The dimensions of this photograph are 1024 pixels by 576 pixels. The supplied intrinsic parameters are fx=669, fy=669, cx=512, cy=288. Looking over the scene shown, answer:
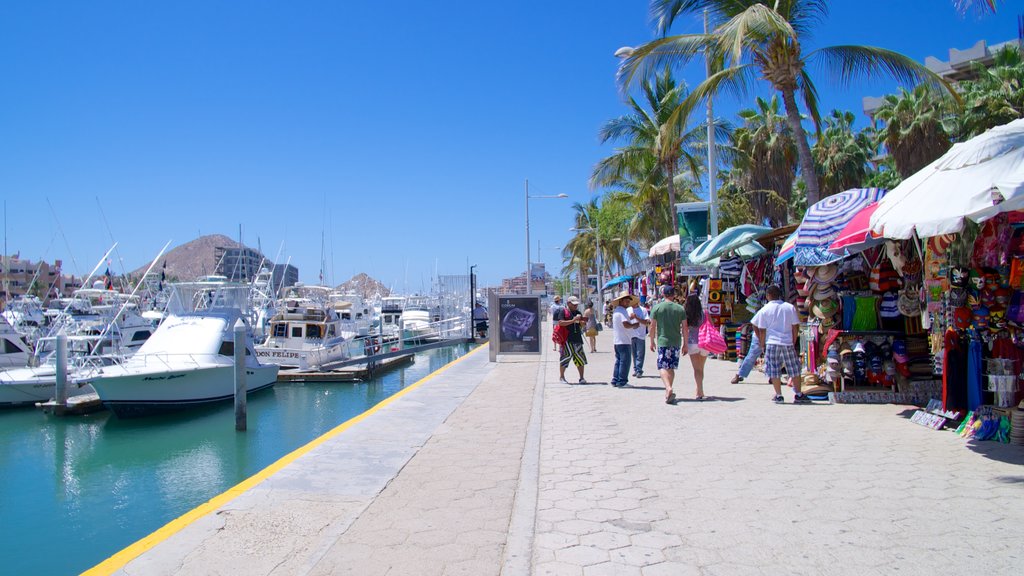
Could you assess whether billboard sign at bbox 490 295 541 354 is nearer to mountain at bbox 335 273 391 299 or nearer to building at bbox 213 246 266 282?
building at bbox 213 246 266 282

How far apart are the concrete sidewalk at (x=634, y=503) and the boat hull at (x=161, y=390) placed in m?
14.2

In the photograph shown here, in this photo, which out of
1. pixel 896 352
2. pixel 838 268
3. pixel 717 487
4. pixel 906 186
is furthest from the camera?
pixel 838 268

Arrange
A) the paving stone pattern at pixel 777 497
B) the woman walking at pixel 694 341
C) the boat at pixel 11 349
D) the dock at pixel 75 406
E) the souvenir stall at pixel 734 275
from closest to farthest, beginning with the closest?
the paving stone pattern at pixel 777 497 → the woman walking at pixel 694 341 → the souvenir stall at pixel 734 275 → the dock at pixel 75 406 → the boat at pixel 11 349

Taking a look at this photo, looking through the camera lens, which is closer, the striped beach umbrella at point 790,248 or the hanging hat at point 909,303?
the hanging hat at point 909,303

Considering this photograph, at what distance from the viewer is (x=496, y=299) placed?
18.9m

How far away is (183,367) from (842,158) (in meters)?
29.7

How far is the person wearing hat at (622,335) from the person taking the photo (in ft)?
39.9

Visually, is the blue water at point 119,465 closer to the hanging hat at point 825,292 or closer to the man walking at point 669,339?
the man walking at point 669,339

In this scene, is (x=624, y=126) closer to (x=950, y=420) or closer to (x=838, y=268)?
(x=838, y=268)

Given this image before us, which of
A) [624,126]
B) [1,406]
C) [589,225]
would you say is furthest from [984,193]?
[589,225]

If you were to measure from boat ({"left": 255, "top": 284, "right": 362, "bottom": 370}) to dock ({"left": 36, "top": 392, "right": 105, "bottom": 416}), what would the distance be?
8.02 m

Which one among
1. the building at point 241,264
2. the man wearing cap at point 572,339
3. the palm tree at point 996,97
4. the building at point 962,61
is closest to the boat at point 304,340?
the building at point 241,264

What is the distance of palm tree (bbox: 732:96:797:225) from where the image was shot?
31.5 m

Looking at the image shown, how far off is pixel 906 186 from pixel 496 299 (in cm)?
1259
